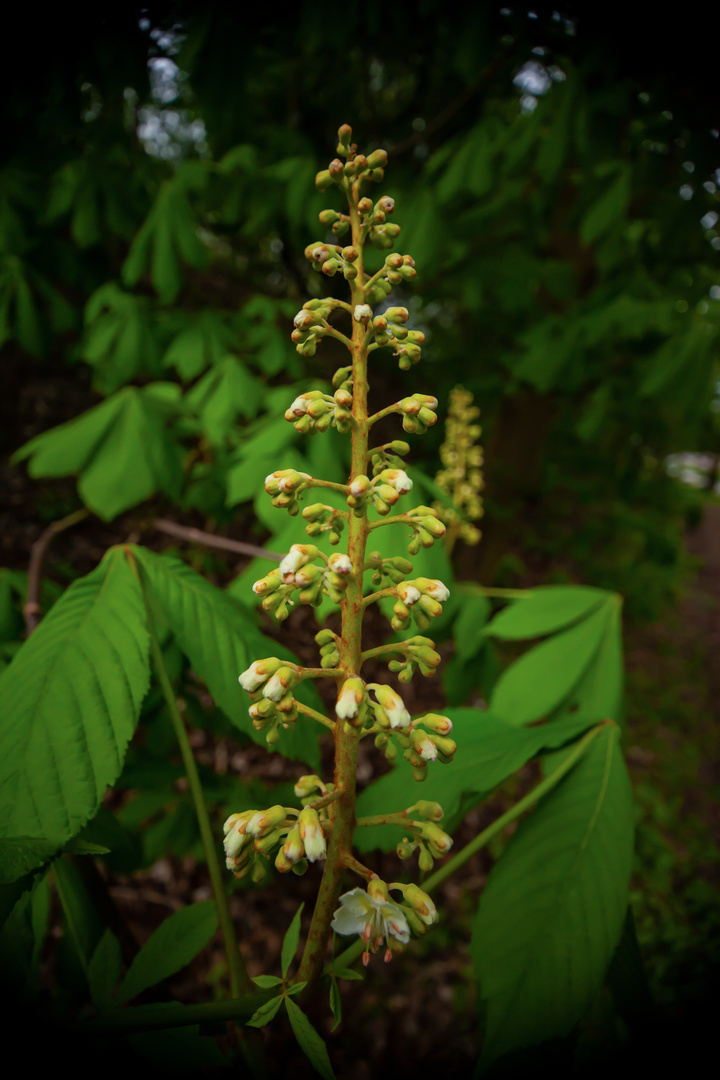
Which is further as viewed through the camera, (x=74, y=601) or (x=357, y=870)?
(x=74, y=601)

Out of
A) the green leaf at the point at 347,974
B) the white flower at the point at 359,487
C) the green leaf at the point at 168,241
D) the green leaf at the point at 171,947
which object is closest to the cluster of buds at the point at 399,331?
the white flower at the point at 359,487

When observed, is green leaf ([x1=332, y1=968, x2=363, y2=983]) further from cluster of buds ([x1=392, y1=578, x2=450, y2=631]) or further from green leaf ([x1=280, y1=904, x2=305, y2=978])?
cluster of buds ([x1=392, y1=578, x2=450, y2=631])

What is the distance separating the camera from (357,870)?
0.90 meters

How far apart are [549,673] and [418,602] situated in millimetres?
1068

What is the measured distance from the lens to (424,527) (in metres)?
0.96

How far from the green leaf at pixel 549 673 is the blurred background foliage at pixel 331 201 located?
1.25 ft

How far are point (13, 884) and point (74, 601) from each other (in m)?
0.59

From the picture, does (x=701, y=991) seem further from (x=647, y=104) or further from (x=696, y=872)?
(x=647, y=104)

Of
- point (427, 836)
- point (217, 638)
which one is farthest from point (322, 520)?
point (427, 836)

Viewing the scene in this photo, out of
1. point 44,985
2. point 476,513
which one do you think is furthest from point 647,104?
point 44,985

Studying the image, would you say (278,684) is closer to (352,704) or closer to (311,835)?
(352,704)

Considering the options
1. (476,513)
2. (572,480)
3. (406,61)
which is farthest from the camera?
(572,480)

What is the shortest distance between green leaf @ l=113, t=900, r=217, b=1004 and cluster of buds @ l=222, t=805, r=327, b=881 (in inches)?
14.0

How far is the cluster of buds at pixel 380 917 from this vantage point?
2.88 ft
